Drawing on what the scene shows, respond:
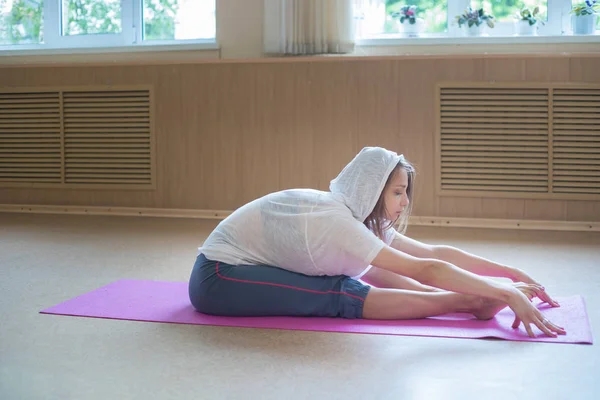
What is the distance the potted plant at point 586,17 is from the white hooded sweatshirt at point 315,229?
2873 millimetres

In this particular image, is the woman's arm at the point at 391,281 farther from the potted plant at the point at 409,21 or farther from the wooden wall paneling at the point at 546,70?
the potted plant at the point at 409,21

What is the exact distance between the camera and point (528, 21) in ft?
14.6

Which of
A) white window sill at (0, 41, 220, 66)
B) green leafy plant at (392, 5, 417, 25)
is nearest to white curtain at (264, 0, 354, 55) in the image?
green leafy plant at (392, 5, 417, 25)

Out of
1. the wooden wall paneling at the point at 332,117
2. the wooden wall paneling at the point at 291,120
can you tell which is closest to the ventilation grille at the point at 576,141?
the wooden wall paneling at the point at 291,120

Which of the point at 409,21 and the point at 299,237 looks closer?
the point at 299,237

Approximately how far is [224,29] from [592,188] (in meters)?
2.57

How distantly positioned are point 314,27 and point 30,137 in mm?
2184

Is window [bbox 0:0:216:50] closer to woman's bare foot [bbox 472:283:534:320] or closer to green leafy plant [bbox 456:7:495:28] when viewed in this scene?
green leafy plant [bbox 456:7:495:28]

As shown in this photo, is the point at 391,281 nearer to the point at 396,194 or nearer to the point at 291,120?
Answer: the point at 396,194

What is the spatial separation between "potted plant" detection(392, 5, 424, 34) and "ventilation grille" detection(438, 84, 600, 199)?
596mm

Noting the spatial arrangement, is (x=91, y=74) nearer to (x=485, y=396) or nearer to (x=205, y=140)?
(x=205, y=140)

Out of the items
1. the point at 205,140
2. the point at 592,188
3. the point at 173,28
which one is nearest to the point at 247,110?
the point at 205,140

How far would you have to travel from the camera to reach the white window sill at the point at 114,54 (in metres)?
4.83

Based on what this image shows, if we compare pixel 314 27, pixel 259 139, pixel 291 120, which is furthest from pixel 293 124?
pixel 314 27
